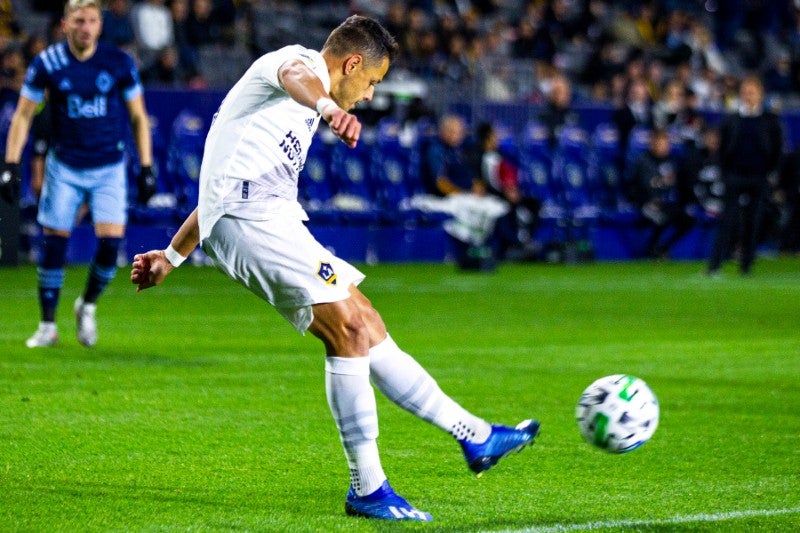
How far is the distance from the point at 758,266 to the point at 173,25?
10.4 meters

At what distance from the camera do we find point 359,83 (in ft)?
17.3

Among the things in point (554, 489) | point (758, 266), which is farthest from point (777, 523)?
point (758, 266)

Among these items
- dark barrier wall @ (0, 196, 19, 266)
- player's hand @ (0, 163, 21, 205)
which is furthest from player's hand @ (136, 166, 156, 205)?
dark barrier wall @ (0, 196, 19, 266)

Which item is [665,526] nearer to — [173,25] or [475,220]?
[475,220]

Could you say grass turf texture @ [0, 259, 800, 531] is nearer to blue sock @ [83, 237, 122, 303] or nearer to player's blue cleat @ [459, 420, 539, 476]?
player's blue cleat @ [459, 420, 539, 476]

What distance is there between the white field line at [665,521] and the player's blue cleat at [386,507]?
0.38 meters

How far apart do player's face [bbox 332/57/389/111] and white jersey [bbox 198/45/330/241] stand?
0.12 metres

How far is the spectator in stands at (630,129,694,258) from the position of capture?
23.8 meters

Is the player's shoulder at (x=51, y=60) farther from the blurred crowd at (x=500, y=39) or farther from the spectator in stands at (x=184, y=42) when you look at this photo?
the spectator in stands at (x=184, y=42)

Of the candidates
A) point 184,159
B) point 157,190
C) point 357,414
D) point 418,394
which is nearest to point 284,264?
point 357,414

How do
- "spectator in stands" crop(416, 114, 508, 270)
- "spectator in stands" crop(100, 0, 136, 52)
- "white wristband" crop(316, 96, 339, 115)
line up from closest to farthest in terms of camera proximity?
"white wristband" crop(316, 96, 339, 115) → "spectator in stands" crop(416, 114, 508, 270) → "spectator in stands" crop(100, 0, 136, 52)

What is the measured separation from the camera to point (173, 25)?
22.1 meters

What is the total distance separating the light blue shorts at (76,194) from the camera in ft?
33.1

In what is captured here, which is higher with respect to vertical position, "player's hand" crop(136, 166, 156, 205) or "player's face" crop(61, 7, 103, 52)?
"player's face" crop(61, 7, 103, 52)
